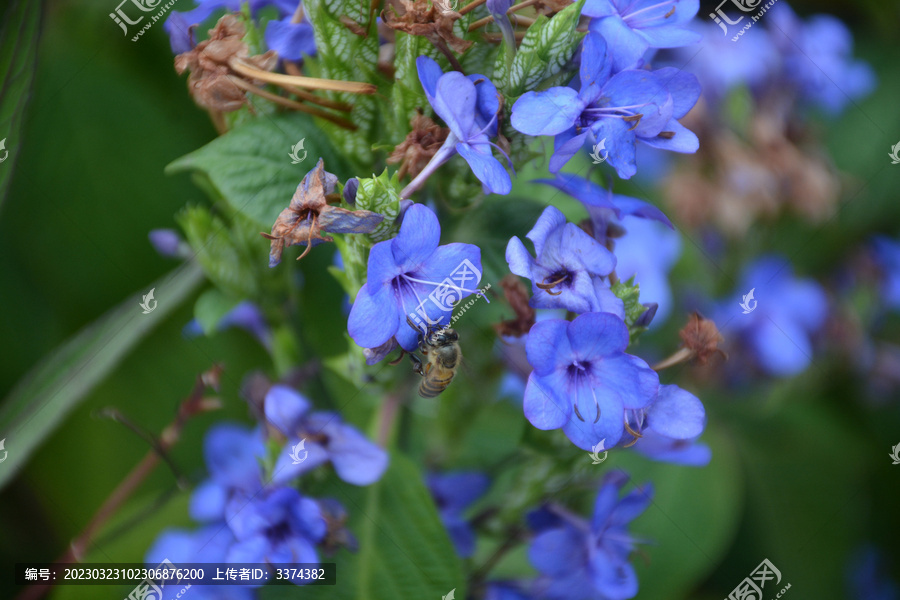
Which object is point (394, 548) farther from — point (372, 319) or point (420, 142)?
point (420, 142)

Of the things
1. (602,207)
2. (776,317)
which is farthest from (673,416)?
(776,317)

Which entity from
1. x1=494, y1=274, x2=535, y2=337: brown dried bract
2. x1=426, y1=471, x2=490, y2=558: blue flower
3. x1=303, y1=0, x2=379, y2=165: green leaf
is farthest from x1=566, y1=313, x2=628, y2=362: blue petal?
x1=426, y1=471, x2=490, y2=558: blue flower

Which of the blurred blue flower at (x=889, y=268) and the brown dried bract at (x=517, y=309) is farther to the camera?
the blurred blue flower at (x=889, y=268)

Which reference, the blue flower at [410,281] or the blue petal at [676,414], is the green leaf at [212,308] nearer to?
the blue flower at [410,281]

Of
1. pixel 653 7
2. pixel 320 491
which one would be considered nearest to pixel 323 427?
pixel 320 491

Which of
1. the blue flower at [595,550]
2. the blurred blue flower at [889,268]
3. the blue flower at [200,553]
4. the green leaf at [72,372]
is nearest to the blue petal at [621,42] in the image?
the blue flower at [595,550]

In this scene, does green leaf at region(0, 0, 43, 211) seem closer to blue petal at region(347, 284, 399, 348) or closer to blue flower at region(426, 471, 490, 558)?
blue petal at region(347, 284, 399, 348)
